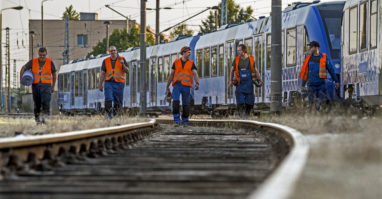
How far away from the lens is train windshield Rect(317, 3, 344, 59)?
725 inches

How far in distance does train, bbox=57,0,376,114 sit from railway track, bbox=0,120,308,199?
6661mm

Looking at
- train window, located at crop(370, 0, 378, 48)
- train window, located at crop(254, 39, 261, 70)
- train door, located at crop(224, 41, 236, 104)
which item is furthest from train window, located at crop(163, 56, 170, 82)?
train window, located at crop(370, 0, 378, 48)

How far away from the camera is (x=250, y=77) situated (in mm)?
16844

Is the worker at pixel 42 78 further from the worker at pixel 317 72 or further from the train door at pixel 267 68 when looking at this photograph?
the train door at pixel 267 68

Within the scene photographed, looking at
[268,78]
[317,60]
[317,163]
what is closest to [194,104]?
[268,78]

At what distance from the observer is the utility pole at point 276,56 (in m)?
16.1

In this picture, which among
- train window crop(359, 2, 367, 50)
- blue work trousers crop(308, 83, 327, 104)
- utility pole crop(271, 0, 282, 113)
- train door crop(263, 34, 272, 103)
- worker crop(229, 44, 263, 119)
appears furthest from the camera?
train door crop(263, 34, 272, 103)

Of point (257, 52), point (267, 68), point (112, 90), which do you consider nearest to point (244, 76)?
point (112, 90)

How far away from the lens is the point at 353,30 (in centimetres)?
1655

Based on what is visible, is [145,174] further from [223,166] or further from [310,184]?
[310,184]

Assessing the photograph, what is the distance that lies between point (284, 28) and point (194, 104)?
7897 millimetres

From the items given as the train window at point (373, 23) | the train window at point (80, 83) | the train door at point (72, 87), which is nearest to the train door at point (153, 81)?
the train window at point (80, 83)

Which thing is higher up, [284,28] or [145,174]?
[284,28]

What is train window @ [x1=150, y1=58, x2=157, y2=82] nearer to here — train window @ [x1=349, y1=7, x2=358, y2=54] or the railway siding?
train window @ [x1=349, y1=7, x2=358, y2=54]
